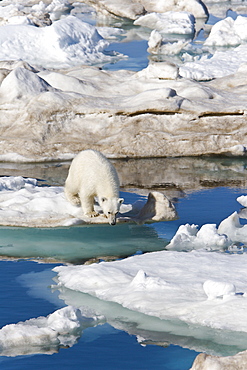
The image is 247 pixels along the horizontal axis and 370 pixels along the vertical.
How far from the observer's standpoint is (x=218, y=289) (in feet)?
20.4

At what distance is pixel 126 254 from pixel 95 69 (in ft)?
29.5

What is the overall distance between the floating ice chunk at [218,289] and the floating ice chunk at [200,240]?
6.84ft

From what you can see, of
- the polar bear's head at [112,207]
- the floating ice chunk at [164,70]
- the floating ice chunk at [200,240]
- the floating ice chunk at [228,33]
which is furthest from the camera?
the floating ice chunk at [228,33]

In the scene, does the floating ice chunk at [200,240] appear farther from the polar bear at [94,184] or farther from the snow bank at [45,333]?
the snow bank at [45,333]

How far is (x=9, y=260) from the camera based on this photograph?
800 cm

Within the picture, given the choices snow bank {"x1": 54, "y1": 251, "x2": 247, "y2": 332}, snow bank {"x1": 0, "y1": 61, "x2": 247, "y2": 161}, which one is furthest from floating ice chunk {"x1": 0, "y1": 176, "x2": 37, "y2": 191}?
snow bank {"x1": 54, "y1": 251, "x2": 247, "y2": 332}

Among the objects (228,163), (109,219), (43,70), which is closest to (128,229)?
(109,219)

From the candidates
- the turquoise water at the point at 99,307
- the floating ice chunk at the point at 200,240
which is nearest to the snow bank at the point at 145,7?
the turquoise water at the point at 99,307

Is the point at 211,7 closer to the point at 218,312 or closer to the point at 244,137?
the point at 244,137

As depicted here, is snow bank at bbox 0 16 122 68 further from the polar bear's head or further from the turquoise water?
the polar bear's head

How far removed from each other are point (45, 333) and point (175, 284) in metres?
1.72

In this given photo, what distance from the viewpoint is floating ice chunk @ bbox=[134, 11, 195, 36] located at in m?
28.9

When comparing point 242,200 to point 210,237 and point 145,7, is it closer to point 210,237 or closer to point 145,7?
point 210,237

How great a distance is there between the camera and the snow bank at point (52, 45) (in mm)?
22578
